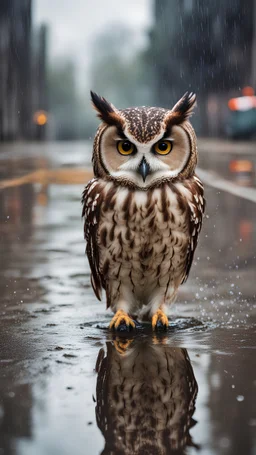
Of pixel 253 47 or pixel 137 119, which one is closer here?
pixel 137 119

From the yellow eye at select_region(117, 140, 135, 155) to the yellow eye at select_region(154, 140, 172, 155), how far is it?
117 mm

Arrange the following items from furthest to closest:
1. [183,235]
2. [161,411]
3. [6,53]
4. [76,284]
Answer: [6,53] → [76,284] → [183,235] → [161,411]

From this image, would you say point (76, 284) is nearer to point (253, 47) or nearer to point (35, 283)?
point (35, 283)

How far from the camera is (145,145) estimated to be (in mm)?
4676

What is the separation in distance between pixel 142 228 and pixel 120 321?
25.2 inches

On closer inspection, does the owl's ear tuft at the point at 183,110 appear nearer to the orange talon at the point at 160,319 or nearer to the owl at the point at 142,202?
the owl at the point at 142,202

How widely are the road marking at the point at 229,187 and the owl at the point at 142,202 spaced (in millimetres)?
8327

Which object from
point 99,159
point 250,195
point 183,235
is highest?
point 99,159

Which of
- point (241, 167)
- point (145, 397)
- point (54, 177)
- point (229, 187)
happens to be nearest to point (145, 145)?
point (145, 397)

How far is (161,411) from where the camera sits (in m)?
3.75

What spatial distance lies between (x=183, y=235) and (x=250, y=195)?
9282 mm

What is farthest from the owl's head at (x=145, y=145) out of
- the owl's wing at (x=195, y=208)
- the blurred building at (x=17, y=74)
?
the blurred building at (x=17, y=74)

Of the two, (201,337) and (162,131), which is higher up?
(162,131)

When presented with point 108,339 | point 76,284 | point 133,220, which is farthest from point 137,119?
point 76,284
